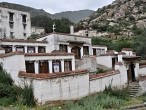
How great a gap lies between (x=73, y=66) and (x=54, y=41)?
5.19 meters

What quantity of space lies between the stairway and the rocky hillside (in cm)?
4648

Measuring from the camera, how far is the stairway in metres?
30.2

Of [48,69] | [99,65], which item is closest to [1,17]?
[99,65]

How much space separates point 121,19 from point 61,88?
74.7m

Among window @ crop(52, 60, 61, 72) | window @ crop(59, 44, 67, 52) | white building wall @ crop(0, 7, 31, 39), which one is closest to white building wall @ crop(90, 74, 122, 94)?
window @ crop(52, 60, 61, 72)

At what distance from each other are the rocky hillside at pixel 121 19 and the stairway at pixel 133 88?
46.5 meters

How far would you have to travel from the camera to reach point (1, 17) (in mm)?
59688

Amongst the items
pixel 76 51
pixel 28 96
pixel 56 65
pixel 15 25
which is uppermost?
pixel 15 25

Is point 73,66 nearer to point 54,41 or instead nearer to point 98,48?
point 54,41

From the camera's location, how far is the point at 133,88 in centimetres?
3139

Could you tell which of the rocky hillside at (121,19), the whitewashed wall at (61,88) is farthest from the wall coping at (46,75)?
the rocky hillside at (121,19)

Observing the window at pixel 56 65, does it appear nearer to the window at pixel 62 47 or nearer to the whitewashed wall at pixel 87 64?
the whitewashed wall at pixel 87 64

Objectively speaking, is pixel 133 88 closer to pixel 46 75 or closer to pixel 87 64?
pixel 87 64

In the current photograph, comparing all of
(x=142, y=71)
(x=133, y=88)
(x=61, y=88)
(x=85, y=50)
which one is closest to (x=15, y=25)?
(x=85, y=50)
